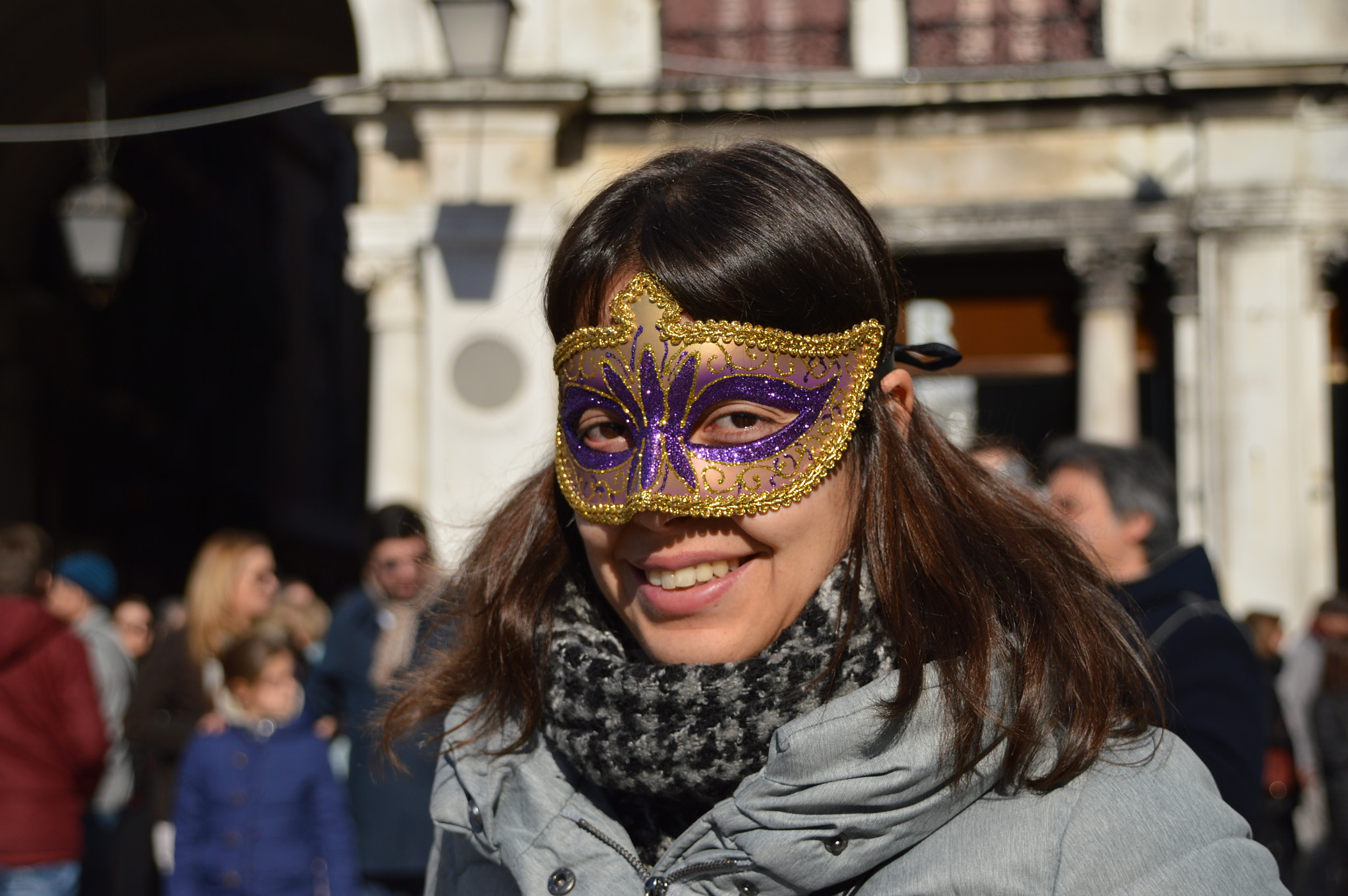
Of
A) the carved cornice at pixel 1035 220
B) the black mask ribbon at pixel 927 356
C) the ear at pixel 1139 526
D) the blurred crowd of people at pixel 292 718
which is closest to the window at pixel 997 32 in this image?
the carved cornice at pixel 1035 220

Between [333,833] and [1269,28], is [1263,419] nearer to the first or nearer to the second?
[1269,28]

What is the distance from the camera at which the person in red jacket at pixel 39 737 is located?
5199 millimetres

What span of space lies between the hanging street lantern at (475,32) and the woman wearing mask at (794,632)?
709 centimetres

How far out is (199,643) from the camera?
19.9ft

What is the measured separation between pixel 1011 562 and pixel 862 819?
1.38 ft

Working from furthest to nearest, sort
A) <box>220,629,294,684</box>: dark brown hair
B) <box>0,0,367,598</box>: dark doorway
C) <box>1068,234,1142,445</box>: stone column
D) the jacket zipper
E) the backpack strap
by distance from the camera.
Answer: <box>0,0,367,598</box>: dark doorway → <box>1068,234,1142,445</box>: stone column → <box>220,629,294,684</box>: dark brown hair → the backpack strap → the jacket zipper

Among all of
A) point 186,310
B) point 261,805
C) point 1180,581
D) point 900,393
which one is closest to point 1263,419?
point 1180,581

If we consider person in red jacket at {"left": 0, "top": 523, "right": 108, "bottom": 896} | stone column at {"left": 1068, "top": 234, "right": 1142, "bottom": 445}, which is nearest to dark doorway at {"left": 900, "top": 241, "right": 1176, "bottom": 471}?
stone column at {"left": 1068, "top": 234, "right": 1142, "bottom": 445}

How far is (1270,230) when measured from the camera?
9.80 m

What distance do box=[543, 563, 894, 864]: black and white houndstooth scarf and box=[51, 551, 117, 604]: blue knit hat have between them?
5.89 m

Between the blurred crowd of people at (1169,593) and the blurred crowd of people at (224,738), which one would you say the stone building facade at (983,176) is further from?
the blurred crowd of people at (1169,593)

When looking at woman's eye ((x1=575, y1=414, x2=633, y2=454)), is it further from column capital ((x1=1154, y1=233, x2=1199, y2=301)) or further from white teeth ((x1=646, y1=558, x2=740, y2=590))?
column capital ((x1=1154, y1=233, x2=1199, y2=301))

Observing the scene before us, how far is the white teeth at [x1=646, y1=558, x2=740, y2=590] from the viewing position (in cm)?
176

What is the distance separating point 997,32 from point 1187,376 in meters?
3.02
